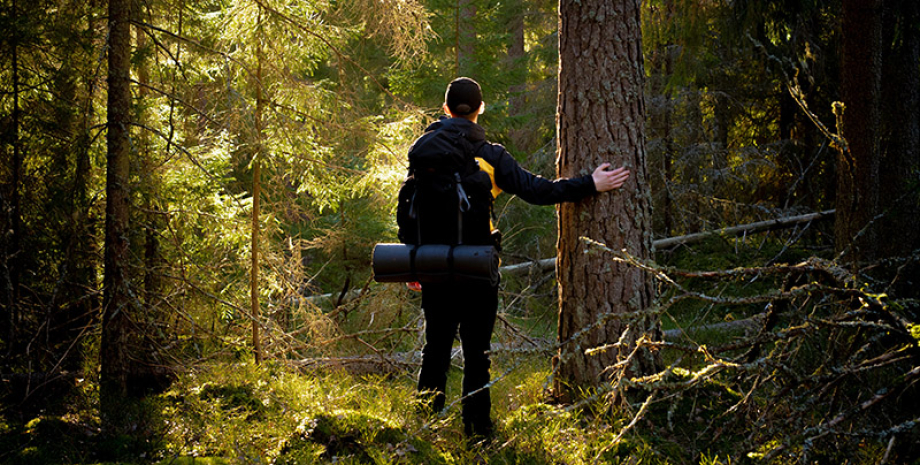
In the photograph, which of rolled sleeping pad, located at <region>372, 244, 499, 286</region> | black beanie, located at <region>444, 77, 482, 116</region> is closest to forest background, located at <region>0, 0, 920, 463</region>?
rolled sleeping pad, located at <region>372, 244, 499, 286</region>

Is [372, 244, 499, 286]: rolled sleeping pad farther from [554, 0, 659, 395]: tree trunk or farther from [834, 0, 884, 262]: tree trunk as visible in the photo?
[834, 0, 884, 262]: tree trunk

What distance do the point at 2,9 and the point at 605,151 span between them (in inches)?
202

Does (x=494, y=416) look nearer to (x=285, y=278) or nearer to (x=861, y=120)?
(x=285, y=278)

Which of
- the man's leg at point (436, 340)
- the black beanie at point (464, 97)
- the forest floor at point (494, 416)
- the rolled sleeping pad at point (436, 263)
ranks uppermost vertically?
→ the black beanie at point (464, 97)

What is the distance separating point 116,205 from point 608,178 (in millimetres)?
4101

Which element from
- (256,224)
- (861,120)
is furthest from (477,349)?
(861,120)

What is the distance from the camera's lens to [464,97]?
13.9 feet

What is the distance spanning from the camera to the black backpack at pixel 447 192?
399cm

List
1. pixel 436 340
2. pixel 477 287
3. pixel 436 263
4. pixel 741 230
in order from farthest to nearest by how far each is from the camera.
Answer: pixel 741 230 → pixel 436 340 → pixel 477 287 → pixel 436 263

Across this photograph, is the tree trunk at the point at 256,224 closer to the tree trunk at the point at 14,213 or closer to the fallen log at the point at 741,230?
the tree trunk at the point at 14,213

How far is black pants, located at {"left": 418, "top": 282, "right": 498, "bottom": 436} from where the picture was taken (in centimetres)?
416

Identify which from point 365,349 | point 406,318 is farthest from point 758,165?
point 365,349

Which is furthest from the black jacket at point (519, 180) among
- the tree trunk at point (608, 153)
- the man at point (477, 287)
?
the tree trunk at point (608, 153)

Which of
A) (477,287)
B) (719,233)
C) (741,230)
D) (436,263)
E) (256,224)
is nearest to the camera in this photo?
(436,263)
